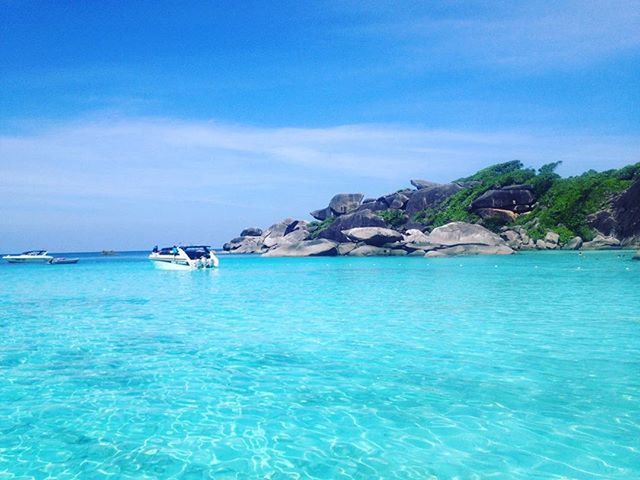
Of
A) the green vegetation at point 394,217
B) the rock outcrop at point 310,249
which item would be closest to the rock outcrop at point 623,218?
the green vegetation at point 394,217

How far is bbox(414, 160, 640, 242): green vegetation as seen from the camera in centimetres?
5594

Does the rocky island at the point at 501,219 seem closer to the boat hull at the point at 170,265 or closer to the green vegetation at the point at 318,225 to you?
the green vegetation at the point at 318,225

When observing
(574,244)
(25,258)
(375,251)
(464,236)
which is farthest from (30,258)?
(574,244)

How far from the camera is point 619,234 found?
52156 millimetres

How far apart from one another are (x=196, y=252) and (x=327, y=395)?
125 feet

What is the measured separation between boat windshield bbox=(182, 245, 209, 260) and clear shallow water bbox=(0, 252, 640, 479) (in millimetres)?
28617

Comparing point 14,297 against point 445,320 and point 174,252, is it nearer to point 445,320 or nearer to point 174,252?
point 445,320

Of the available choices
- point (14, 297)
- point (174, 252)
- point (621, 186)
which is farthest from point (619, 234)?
point (14, 297)

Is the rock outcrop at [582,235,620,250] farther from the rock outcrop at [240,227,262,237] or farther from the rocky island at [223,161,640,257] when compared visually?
the rock outcrop at [240,227,262,237]

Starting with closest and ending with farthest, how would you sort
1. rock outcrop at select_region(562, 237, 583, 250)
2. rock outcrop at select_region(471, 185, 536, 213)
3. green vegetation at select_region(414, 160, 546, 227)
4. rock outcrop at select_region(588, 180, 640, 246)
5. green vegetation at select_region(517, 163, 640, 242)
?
rock outcrop at select_region(588, 180, 640, 246)
rock outcrop at select_region(562, 237, 583, 250)
green vegetation at select_region(517, 163, 640, 242)
rock outcrop at select_region(471, 185, 536, 213)
green vegetation at select_region(414, 160, 546, 227)

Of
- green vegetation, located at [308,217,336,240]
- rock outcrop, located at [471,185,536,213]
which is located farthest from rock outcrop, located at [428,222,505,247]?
green vegetation, located at [308,217,336,240]

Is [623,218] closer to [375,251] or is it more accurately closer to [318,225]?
[375,251]

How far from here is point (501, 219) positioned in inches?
2382

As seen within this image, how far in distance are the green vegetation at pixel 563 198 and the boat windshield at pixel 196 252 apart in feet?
111
